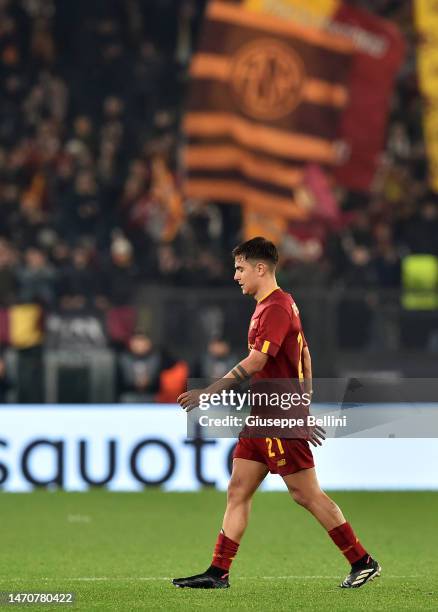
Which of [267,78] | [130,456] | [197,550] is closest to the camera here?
[197,550]

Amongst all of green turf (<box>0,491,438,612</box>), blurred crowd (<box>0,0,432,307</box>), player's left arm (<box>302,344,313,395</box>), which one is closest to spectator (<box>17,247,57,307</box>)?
blurred crowd (<box>0,0,432,307</box>)

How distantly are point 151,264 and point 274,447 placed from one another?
477 inches

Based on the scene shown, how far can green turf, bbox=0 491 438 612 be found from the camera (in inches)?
320

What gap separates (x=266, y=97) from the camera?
60.7 feet

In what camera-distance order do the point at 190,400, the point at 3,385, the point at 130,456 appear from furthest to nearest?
the point at 3,385 → the point at 130,456 → the point at 190,400

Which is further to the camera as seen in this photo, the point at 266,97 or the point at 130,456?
the point at 266,97

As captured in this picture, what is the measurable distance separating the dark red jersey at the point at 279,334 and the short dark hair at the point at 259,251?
7.0 inches

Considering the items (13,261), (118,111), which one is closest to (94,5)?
(118,111)

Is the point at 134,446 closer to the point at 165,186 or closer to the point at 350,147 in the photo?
the point at 350,147

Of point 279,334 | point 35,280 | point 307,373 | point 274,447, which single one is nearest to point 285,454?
point 274,447

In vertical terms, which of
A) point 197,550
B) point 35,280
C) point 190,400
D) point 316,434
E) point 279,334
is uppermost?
point 35,280

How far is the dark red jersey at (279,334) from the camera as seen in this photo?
8109 millimetres

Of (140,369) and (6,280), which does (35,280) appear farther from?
(140,369)

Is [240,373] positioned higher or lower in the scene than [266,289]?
lower
